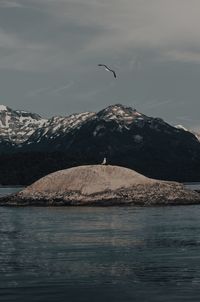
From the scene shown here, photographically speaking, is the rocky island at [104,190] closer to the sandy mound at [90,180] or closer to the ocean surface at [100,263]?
the sandy mound at [90,180]

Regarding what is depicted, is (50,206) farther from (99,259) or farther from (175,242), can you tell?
(99,259)

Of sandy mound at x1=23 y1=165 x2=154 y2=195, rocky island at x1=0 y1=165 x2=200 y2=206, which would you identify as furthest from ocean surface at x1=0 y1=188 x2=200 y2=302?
sandy mound at x1=23 y1=165 x2=154 y2=195

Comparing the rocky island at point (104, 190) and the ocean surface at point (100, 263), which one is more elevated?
the rocky island at point (104, 190)

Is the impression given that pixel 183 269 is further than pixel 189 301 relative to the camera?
Yes

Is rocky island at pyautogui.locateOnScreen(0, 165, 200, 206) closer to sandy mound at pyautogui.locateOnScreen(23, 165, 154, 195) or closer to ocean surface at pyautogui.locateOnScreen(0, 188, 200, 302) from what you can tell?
sandy mound at pyautogui.locateOnScreen(23, 165, 154, 195)

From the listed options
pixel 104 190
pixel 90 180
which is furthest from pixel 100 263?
pixel 104 190

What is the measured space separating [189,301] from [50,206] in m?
86.6

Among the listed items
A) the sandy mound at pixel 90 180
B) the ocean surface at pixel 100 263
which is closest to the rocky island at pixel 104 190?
the sandy mound at pixel 90 180

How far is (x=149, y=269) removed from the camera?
32.9 metres

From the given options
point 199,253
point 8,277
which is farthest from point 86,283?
point 199,253

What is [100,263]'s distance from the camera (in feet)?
117

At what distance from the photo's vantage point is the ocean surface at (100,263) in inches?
1048

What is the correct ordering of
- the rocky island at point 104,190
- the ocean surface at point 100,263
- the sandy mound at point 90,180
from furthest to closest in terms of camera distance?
the sandy mound at point 90,180, the rocky island at point 104,190, the ocean surface at point 100,263

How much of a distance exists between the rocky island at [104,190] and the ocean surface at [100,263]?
1870 inches
